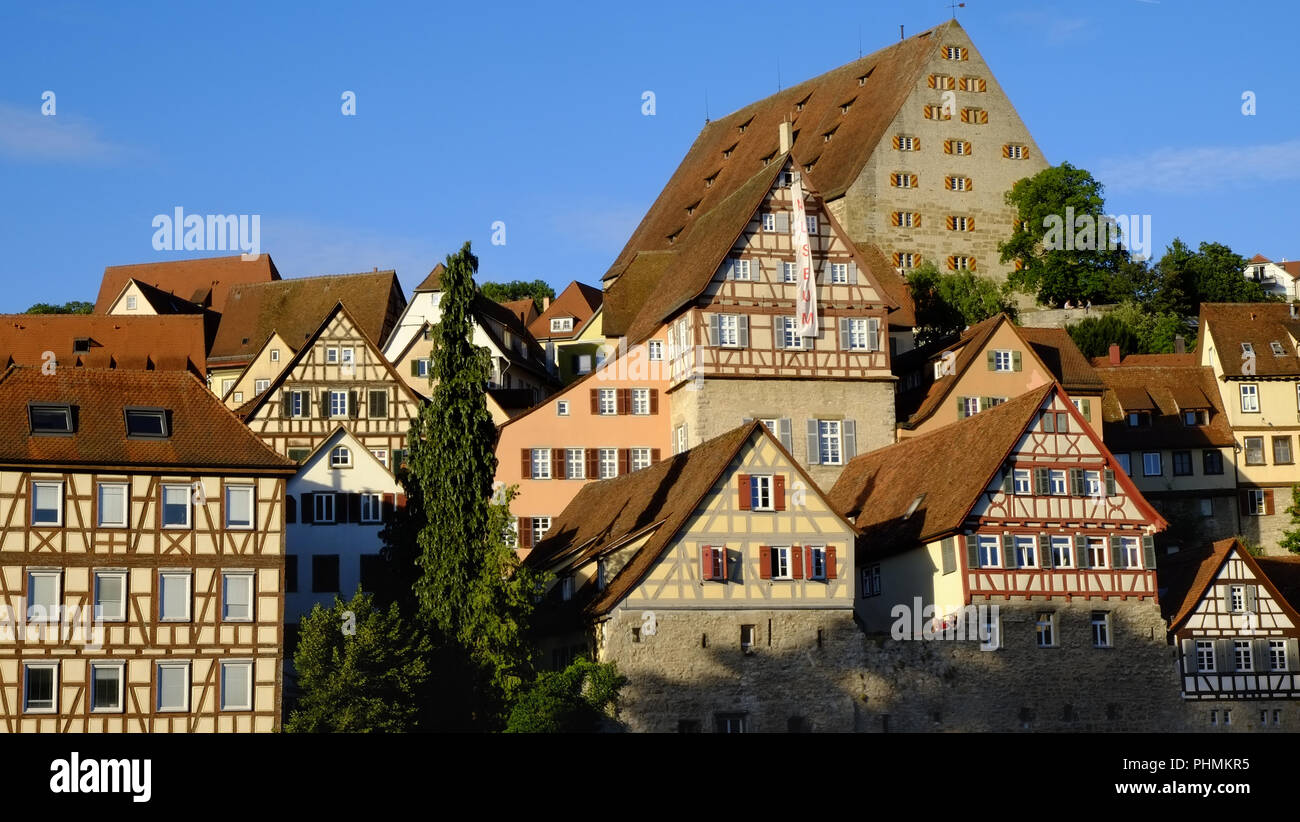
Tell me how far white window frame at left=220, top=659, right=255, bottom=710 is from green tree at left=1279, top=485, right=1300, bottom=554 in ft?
125

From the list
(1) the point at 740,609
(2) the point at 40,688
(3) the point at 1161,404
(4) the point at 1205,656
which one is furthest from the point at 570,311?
(2) the point at 40,688

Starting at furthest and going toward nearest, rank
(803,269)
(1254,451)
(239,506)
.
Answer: (1254,451)
(803,269)
(239,506)

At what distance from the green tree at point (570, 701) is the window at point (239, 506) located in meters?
7.84

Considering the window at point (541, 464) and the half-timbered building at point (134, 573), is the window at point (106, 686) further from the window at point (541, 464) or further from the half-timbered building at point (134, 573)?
the window at point (541, 464)

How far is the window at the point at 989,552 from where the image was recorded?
50.8 m

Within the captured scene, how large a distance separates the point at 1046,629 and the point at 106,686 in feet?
75.0

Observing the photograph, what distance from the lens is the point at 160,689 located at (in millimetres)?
45969

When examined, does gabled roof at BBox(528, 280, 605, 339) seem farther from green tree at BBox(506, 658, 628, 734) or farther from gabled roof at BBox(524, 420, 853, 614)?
green tree at BBox(506, 658, 628, 734)

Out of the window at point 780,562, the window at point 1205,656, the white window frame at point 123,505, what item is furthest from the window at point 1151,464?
the white window frame at point 123,505

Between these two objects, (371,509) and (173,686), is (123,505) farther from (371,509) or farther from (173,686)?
(371,509)

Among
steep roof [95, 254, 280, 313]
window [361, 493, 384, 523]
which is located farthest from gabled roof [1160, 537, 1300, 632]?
steep roof [95, 254, 280, 313]

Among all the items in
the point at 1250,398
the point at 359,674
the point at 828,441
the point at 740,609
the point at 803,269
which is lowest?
the point at 359,674
